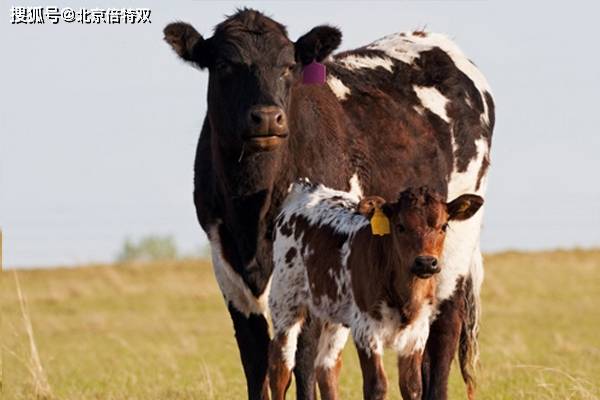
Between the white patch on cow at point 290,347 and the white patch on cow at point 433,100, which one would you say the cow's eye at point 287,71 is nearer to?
the white patch on cow at point 290,347

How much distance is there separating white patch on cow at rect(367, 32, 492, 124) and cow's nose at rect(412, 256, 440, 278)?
494cm

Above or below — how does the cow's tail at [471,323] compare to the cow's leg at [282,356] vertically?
below

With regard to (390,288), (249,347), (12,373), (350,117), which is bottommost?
(12,373)

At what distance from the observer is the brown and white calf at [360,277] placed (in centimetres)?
911

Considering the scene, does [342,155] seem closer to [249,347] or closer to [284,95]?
[284,95]

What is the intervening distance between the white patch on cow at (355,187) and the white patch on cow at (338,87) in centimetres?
90

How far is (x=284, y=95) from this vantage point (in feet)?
35.1

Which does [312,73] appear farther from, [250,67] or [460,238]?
[460,238]

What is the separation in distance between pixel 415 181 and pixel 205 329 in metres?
17.6

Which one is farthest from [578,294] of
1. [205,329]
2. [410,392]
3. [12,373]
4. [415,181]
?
[410,392]

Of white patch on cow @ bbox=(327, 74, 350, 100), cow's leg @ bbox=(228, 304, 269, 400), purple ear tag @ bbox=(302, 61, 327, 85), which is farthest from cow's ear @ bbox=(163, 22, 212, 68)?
cow's leg @ bbox=(228, 304, 269, 400)

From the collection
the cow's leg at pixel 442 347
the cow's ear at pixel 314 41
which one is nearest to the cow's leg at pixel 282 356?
the cow's ear at pixel 314 41

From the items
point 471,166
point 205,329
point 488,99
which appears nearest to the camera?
point 471,166

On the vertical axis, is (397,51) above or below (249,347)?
above
